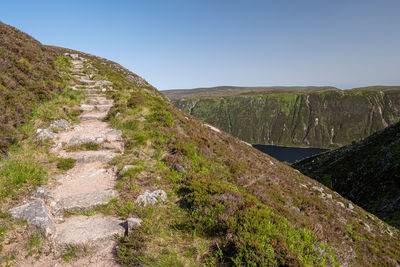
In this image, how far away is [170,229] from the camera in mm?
5195

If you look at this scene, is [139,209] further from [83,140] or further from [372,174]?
[372,174]

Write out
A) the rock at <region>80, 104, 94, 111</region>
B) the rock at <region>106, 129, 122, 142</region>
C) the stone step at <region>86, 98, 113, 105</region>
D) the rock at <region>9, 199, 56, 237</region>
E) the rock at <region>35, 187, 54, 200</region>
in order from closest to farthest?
the rock at <region>9, 199, 56, 237</region>
the rock at <region>35, 187, 54, 200</region>
the rock at <region>106, 129, 122, 142</region>
the rock at <region>80, 104, 94, 111</region>
the stone step at <region>86, 98, 113, 105</region>

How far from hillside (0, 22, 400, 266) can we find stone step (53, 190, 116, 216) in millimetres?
33

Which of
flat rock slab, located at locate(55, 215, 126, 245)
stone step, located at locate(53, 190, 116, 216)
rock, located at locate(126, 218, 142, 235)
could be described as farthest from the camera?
stone step, located at locate(53, 190, 116, 216)

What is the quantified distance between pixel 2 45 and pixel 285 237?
23505mm

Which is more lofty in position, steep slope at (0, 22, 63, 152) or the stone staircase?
steep slope at (0, 22, 63, 152)

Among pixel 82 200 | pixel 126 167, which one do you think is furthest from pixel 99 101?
pixel 82 200

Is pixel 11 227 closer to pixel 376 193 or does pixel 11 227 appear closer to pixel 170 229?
pixel 170 229

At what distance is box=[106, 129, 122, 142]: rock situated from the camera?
10.6 metres

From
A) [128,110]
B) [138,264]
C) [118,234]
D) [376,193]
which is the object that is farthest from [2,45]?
[376,193]

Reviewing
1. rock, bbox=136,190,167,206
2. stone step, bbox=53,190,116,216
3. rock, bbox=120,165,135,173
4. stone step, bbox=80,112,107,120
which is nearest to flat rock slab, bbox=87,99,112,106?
stone step, bbox=80,112,107,120

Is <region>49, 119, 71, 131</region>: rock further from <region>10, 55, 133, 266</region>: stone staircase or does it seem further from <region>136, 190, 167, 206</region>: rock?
<region>136, 190, 167, 206</region>: rock

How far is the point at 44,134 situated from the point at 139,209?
7.89 m

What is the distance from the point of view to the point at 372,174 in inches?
1500
